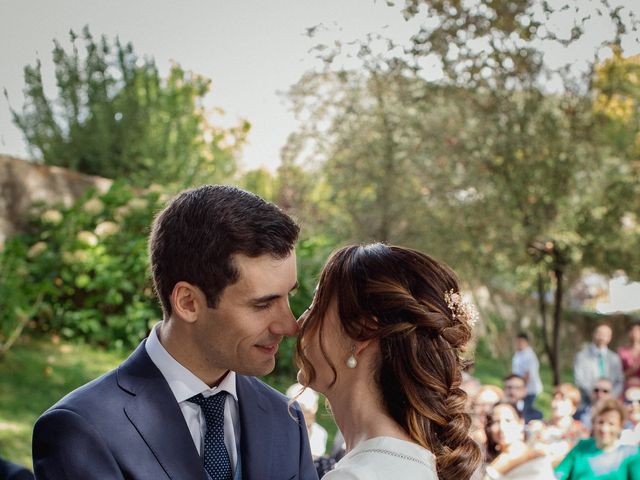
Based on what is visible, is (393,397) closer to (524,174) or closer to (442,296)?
(442,296)

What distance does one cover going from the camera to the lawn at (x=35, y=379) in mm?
5938

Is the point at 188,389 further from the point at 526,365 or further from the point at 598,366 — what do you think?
the point at 526,365

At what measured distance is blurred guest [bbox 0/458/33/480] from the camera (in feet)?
8.63

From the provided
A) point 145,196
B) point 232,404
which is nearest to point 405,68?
point 145,196

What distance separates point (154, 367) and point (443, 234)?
775cm

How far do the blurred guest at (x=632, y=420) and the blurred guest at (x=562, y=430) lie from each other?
0.36 metres

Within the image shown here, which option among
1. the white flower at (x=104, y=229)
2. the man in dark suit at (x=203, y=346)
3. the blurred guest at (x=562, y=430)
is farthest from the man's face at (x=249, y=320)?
the white flower at (x=104, y=229)

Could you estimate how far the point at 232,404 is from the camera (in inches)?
71.7

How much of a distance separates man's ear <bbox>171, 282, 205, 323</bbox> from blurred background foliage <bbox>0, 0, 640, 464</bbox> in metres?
6.39

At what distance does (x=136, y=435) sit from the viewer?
1.61 meters

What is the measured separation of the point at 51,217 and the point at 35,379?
1686 mm

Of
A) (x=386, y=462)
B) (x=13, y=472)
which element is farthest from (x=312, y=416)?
(x=386, y=462)

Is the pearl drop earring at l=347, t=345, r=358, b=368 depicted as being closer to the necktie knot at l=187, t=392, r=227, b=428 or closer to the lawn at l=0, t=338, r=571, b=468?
the necktie knot at l=187, t=392, r=227, b=428

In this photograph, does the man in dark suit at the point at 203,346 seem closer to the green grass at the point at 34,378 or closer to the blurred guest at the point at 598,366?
the green grass at the point at 34,378
